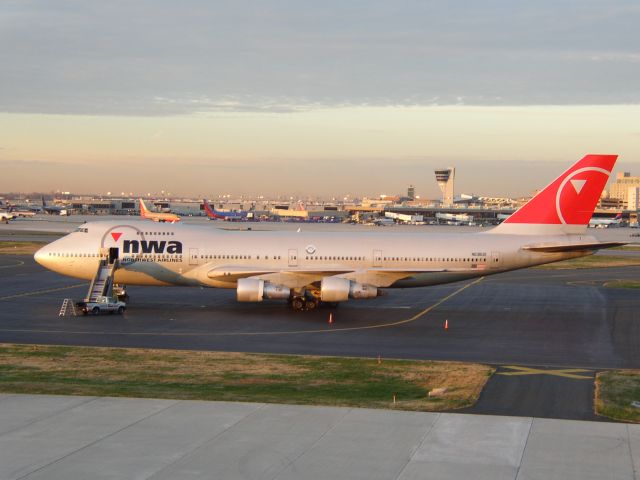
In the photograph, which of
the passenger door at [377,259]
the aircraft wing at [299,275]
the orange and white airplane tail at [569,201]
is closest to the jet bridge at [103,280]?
the aircraft wing at [299,275]

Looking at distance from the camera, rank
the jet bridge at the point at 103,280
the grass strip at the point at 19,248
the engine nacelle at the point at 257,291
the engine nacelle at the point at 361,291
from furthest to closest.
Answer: the grass strip at the point at 19,248
the jet bridge at the point at 103,280
the engine nacelle at the point at 361,291
the engine nacelle at the point at 257,291

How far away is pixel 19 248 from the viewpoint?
88312 millimetres

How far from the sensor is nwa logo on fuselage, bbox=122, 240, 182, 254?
4612 cm

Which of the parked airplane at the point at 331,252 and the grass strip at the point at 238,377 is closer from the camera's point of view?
the grass strip at the point at 238,377

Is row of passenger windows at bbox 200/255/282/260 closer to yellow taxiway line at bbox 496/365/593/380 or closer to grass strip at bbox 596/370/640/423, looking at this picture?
yellow taxiway line at bbox 496/365/593/380

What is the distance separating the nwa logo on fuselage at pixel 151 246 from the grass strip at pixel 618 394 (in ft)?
85.7

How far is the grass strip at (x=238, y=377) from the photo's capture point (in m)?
24.0

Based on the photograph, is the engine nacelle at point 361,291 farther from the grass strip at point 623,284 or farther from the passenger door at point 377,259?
the grass strip at point 623,284

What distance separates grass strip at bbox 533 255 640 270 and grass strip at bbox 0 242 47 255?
54.1m

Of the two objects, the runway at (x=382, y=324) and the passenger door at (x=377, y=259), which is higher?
the passenger door at (x=377, y=259)

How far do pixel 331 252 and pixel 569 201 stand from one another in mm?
14469

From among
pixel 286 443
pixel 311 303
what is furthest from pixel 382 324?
pixel 286 443

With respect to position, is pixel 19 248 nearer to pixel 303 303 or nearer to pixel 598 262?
pixel 303 303

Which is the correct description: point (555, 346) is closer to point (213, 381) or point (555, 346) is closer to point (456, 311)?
point (456, 311)
